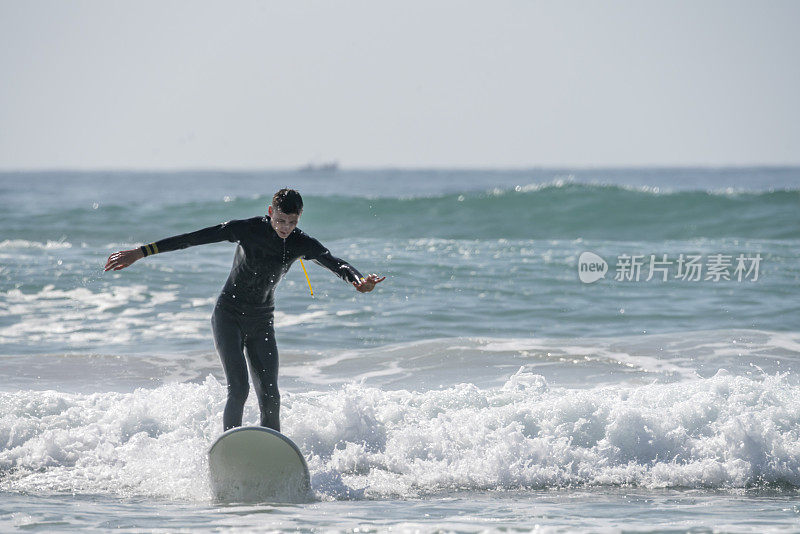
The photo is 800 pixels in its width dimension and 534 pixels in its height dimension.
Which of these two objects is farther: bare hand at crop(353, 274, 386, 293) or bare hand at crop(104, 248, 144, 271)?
→ bare hand at crop(104, 248, 144, 271)

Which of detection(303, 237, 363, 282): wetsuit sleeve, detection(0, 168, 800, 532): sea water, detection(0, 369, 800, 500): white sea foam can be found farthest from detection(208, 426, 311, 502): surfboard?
detection(303, 237, 363, 282): wetsuit sleeve

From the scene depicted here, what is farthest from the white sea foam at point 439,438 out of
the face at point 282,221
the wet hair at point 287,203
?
the wet hair at point 287,203

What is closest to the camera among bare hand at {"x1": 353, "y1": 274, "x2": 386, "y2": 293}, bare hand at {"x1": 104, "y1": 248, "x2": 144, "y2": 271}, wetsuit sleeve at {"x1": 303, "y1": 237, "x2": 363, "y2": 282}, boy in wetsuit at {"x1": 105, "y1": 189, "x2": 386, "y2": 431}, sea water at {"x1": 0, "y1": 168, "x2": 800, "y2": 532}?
bare hand at {"x1": 353, "y1": 274, "x2": 386, "y2": 293}

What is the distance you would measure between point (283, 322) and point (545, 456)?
18.0 ft

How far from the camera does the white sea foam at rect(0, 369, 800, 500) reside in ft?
22.5

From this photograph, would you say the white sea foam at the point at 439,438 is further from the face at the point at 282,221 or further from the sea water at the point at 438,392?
the face at the point at 282,221

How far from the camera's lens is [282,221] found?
231 inches

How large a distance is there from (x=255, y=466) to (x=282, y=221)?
1544 millimetres

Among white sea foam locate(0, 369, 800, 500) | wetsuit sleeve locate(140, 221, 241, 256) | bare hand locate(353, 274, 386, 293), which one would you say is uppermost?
wetsuit sleeve locate(140, 221, 241, 256)

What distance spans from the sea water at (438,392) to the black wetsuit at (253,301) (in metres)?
0.63

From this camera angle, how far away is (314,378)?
9523 mm

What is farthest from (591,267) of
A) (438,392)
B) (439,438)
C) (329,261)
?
(329,261)
